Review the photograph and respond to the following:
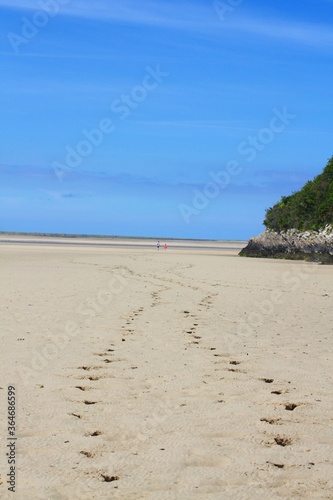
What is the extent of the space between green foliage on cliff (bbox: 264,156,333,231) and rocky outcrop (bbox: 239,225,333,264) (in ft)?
6.25

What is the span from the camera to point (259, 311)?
1341 centimetres

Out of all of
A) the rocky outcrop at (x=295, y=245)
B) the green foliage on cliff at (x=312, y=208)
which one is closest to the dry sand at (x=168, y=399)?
the rocky outcrop at (x=295, y=245)

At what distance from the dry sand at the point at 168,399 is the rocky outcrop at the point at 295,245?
69.8 feet

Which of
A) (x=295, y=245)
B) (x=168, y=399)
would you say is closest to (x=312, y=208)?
(x=295, y=245)

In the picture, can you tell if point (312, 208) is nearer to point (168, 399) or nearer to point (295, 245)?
point (295, 245)

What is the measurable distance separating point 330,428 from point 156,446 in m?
1.62

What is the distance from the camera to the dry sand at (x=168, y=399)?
14.5 feet

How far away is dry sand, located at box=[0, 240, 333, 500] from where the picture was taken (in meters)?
4.43

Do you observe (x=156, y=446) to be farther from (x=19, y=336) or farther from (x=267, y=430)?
(x=19, y=336)

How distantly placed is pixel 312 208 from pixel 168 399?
1513 inches

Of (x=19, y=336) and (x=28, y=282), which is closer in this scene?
(x=19, y=336)

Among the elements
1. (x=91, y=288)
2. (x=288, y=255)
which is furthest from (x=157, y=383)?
(x=288, y=255)

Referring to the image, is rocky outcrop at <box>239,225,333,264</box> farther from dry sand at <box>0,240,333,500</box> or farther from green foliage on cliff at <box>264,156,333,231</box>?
dry sand at <box>0,240,333,500</box>

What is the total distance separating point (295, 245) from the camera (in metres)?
38.2
